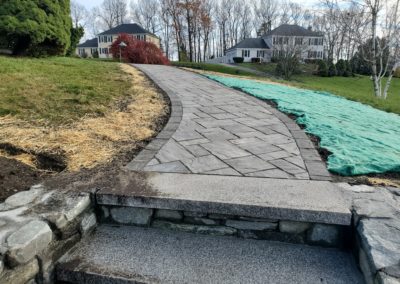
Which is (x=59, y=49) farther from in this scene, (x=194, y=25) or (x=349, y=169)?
(x=194, y=25)

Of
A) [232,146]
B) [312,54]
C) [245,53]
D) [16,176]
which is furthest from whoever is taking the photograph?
[245,53]

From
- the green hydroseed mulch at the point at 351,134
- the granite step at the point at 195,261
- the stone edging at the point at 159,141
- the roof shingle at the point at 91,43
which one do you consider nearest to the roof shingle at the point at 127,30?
the roof shingle at the point at 91,43

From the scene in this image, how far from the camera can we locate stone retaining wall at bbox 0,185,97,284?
50.9 inches

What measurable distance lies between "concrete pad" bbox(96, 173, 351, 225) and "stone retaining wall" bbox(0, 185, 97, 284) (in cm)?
18

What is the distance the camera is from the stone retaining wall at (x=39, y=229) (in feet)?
4.25

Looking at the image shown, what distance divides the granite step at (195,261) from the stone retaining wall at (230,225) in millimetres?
41

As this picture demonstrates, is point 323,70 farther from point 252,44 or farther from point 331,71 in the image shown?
point 252,44

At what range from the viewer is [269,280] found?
1.40 m

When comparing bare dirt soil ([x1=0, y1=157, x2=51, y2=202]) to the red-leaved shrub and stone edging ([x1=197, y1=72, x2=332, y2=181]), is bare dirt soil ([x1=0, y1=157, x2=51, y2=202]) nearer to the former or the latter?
stone edging ([x1=197, y1=72, x2=332, y2=181])

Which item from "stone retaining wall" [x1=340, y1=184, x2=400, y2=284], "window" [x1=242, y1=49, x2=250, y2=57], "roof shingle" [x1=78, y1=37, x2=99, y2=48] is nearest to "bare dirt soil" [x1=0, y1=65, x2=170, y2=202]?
"stone retaining wall" [x1=340, y1=184, x2=400, y2=284]

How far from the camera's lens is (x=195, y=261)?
153 cm

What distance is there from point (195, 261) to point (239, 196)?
434 mm

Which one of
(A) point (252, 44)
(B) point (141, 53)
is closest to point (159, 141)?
(B) point (141, 53)

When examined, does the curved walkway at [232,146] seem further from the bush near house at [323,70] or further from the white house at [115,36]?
the white house at [115,36]
